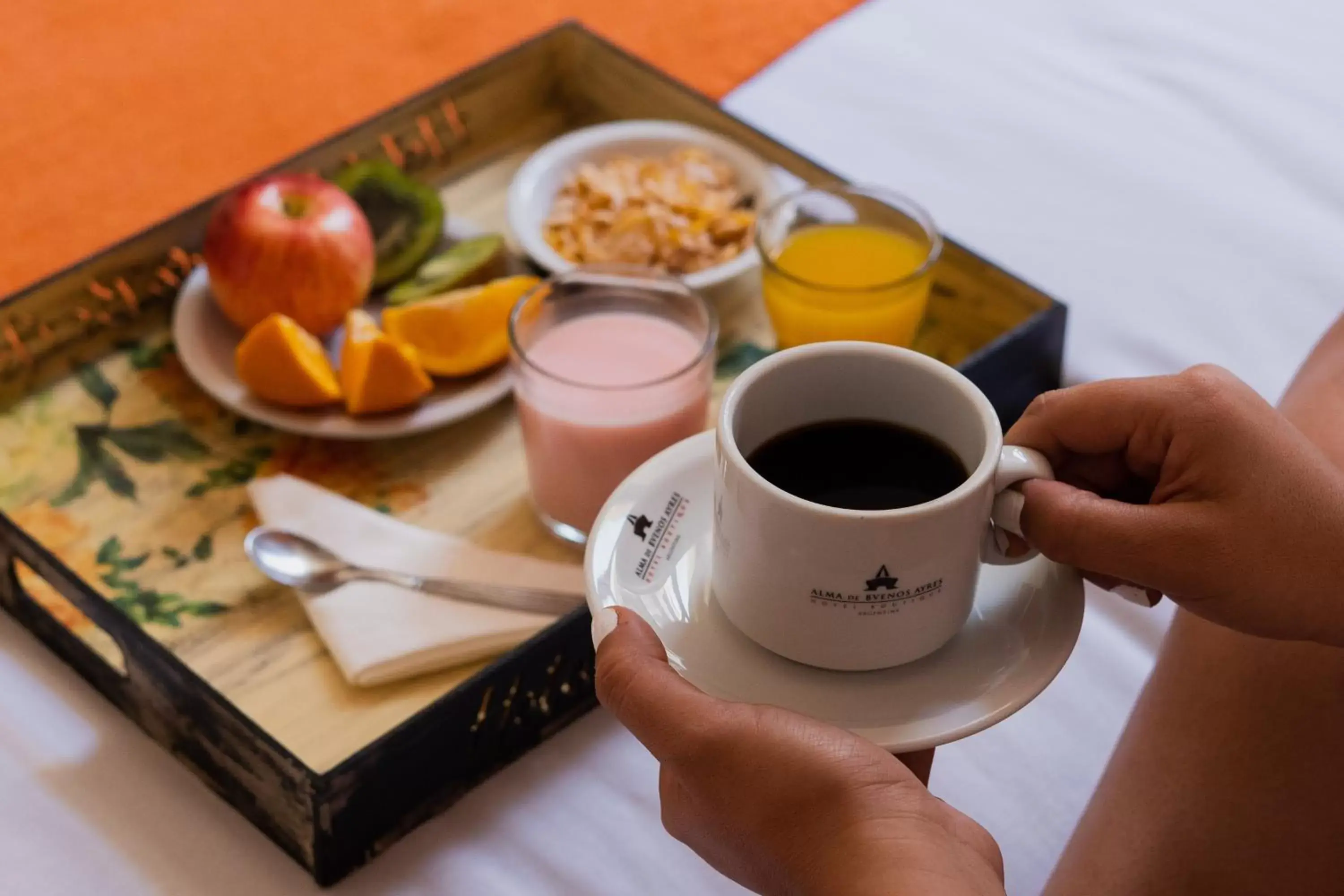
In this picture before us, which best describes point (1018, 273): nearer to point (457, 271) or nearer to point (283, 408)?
point (457, 271)

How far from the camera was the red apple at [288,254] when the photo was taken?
102 centimetres

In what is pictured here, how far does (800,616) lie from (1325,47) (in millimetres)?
1043

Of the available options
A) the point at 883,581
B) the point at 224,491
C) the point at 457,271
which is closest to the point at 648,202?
the point at 457,271

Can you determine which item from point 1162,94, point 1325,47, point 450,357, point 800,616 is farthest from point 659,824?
point 1325,47

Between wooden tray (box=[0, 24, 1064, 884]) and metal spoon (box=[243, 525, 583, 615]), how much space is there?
2cm

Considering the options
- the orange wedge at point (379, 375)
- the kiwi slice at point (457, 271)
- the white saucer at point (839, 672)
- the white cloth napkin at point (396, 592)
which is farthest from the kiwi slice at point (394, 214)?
the white saucer at point (839, 672)

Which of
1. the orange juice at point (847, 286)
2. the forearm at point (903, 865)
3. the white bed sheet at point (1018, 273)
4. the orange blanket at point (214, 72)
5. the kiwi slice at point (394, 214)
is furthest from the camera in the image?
the orange blanket at point (214, 72)

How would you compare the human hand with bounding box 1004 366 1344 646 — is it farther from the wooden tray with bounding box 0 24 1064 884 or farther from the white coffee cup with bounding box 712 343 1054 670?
the wooden tray with bounding box 0 24 1064 884

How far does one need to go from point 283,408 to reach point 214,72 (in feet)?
1.76

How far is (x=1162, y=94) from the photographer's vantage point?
1312mm

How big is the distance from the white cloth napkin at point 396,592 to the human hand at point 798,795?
0.85ft

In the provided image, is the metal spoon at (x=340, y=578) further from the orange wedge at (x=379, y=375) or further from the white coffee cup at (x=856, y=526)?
the white coffee cup at (x=856, y=526)

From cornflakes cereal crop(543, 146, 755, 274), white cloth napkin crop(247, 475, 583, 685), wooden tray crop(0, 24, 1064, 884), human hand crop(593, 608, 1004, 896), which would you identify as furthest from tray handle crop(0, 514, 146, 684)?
cornflakes cereal crop(543, 146, 755, 274)

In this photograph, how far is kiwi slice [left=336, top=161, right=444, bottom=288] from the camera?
3.63 feet
